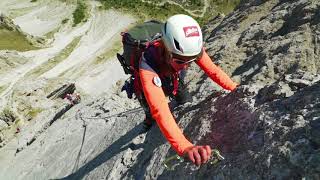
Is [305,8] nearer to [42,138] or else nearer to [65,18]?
[42,138]

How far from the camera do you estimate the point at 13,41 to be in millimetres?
60062

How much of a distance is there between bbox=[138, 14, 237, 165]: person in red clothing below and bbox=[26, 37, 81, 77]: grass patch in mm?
42772

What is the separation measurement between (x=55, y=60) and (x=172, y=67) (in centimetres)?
4606

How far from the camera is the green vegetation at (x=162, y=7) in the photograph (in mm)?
70662

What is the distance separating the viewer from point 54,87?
4103cm

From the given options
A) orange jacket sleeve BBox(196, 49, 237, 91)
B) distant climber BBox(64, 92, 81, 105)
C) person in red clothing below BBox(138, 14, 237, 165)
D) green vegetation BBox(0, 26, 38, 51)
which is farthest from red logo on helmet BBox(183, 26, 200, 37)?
green vegetation BBox(0, 26, 38, 51)

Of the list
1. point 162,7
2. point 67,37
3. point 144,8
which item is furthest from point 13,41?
point 162,7

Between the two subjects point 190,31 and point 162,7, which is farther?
point 162,7

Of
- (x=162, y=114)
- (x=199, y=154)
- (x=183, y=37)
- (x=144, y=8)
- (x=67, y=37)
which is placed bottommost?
(x=144, y=8)

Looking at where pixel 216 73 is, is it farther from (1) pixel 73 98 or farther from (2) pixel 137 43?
(1) pixel 73 98

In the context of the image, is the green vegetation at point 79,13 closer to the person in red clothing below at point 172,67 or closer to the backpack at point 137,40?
the backpack at point 137,40

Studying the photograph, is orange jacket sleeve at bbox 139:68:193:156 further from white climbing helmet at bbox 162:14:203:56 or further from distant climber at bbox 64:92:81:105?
distant climber at bbox 64:92:81:105

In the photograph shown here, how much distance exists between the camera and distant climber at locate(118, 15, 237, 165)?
27.0 feet

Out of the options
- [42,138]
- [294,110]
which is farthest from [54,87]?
[294,110]
